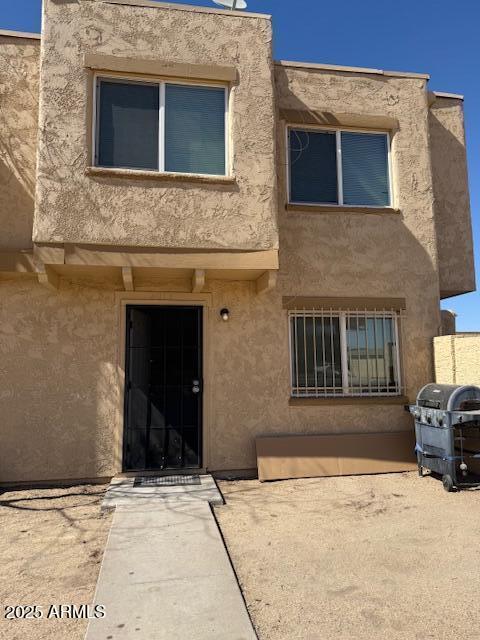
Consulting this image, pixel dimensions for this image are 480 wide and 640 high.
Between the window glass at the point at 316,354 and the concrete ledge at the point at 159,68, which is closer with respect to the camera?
the concrete ledge at the point at 159,68

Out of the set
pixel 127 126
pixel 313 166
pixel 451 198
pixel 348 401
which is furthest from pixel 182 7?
pixel 348 401

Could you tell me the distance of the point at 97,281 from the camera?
23.8 feet

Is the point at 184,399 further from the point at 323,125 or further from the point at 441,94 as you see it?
the point at 441,94

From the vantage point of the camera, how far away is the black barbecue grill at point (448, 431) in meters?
6.37

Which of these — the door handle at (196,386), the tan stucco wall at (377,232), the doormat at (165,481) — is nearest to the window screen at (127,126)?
the tan stucco wall at (377,232)

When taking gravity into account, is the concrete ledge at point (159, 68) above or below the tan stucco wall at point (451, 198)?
above

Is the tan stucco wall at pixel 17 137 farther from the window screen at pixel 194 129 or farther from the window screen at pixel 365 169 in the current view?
the window screen at pixel 365 169

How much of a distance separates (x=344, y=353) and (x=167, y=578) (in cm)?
487

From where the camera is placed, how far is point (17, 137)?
23.9ft

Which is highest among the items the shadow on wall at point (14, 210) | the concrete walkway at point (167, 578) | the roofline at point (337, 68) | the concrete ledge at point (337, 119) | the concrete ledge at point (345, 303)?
the roofline at point (337, 68)

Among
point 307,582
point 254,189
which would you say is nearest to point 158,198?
point 254,189

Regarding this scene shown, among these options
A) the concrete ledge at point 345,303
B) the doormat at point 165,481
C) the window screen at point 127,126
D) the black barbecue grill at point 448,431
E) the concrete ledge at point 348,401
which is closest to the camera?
the black barbecue grill at point 448,431

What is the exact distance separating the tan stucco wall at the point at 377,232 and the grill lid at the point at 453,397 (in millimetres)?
1032

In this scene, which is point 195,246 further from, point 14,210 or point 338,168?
point 338,168
